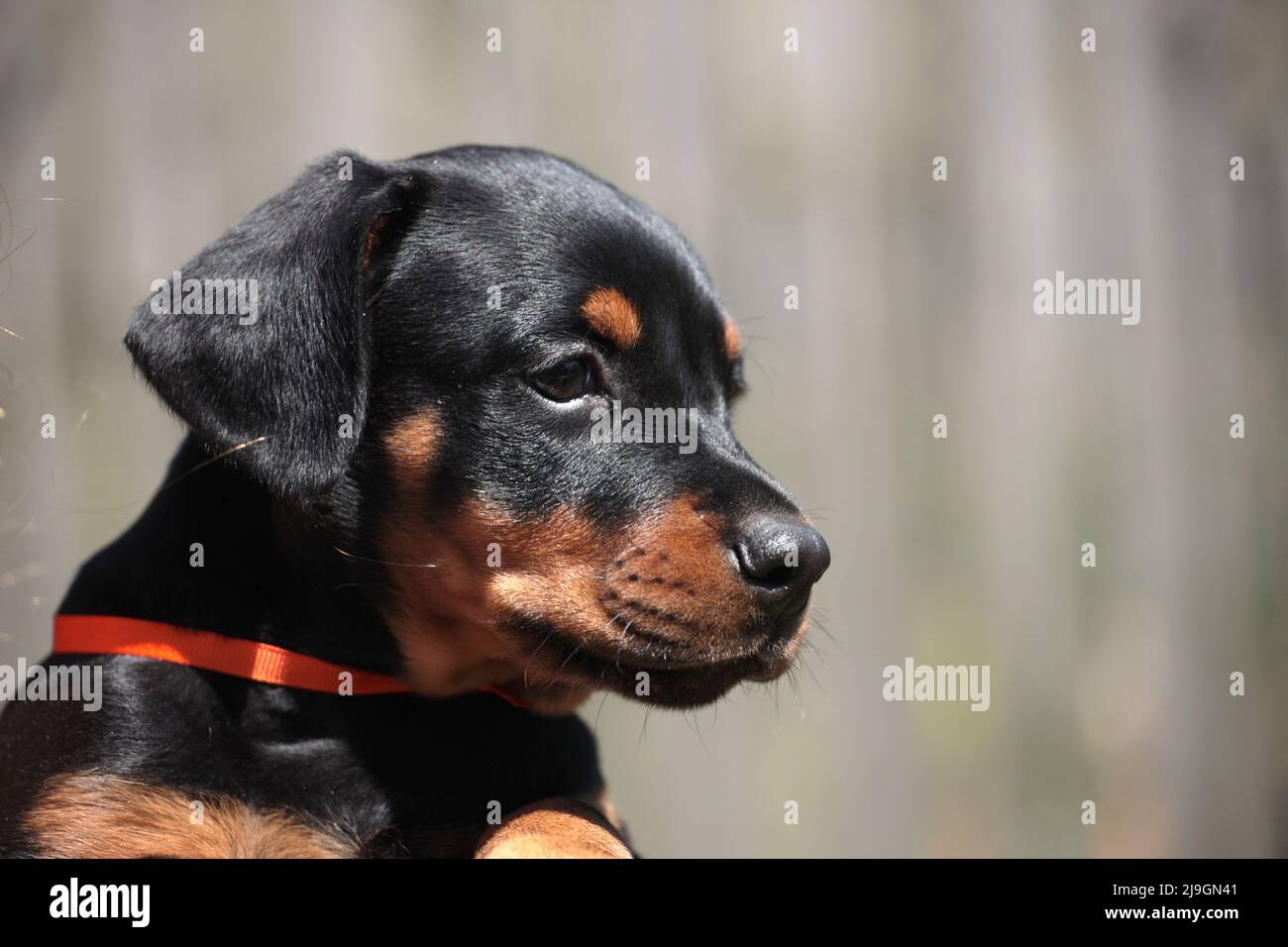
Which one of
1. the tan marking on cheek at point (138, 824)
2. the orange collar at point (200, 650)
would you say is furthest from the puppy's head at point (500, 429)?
the tan marking on cheek at point (138, 824)

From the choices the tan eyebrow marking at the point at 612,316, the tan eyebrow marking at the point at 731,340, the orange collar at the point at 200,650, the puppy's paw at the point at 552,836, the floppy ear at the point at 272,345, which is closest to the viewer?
the puppy's paw at the point at 552,836

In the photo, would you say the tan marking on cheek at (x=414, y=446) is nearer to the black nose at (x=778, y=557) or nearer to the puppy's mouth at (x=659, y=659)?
the puppy's mouth at (x=659, y=659)

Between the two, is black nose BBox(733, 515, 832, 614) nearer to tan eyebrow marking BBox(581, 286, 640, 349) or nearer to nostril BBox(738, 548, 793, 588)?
nostril BBox(738, 548, 793, 588)

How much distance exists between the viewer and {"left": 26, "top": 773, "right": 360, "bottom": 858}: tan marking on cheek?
2465 millimetres

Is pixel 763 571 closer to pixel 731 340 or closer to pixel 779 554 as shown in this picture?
pixel 779 554

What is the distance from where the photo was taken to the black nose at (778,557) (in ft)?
8.25

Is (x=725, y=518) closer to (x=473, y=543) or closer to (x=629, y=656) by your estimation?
(x=629, y=656)

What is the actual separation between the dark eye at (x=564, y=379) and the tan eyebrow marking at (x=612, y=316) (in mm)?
85

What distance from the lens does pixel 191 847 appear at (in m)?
2.48

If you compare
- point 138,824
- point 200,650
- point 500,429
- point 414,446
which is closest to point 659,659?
point 500,429

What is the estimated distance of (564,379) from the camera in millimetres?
2762

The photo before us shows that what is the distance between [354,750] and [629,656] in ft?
2.13

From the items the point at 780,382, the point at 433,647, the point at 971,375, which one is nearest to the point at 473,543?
the point at 433,647
